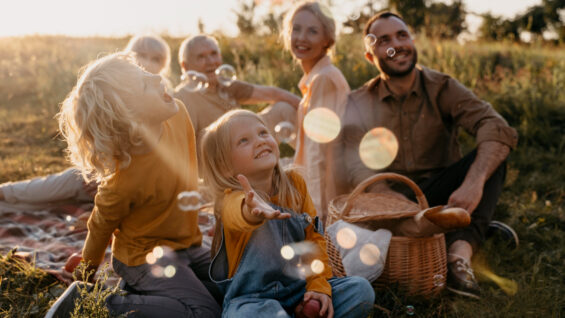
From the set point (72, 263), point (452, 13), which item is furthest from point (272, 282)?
point (452, 13)

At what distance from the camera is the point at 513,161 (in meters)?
5.04

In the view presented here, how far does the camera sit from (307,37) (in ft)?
11.9

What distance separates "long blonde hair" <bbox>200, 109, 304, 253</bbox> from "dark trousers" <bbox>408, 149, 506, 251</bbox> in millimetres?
1492

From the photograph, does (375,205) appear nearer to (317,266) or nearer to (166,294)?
(317,266)

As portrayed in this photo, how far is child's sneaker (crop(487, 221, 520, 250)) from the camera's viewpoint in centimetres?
325

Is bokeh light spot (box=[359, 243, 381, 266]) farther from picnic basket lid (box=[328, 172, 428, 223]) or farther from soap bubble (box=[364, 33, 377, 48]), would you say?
soap bubble (box=[364, 33, 377, 48])

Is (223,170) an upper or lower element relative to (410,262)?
upper

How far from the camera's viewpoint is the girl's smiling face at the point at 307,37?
11.9 ft

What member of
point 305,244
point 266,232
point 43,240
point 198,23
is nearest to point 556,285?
point 305,244

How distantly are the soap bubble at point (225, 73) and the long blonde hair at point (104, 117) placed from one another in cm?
169

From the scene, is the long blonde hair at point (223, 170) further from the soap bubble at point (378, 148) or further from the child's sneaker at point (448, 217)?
the soap bubble at point (378, 148)

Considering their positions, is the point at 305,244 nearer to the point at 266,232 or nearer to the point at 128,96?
the point at 266,232

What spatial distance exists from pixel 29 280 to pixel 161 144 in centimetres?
122

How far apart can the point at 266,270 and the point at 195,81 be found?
2316 millimetres
